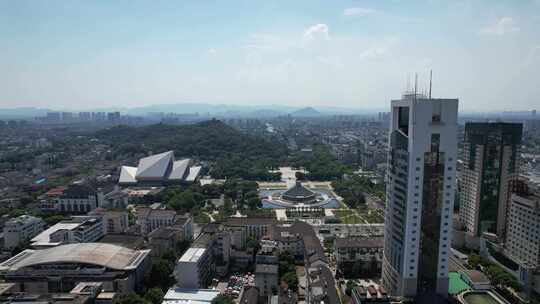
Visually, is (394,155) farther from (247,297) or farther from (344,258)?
(247,297)

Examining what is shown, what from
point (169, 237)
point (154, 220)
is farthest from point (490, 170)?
point (154, 220)

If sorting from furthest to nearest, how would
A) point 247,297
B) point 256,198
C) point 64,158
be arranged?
point 64,158
point 256,198
point 247,297

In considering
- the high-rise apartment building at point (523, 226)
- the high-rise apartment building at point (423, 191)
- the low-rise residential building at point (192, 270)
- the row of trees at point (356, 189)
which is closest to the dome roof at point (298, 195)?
the row of trees at point (356, 189)

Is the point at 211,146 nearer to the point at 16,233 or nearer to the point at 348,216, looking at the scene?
the point at 348,216

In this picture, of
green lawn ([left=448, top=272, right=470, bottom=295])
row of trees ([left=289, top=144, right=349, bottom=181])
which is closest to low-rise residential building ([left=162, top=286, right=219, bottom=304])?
green lawn ([left=448, top=272, right=470, bottom=295])

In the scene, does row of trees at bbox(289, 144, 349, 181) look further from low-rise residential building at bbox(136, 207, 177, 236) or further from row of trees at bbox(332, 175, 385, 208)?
low-rise residential building at bbox(136, 207, 177, 236)

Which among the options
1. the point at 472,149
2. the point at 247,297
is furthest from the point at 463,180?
the point at 247,297
